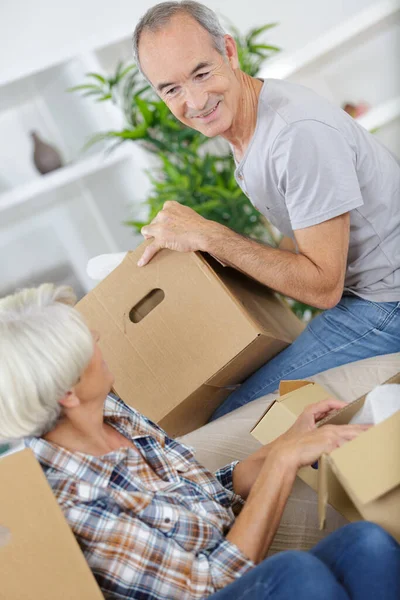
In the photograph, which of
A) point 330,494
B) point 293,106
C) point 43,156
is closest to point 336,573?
point 330,494

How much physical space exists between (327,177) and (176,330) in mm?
459

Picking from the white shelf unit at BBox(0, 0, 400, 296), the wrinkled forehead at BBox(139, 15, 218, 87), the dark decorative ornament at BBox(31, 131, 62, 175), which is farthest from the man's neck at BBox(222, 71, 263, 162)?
the dark decorative ornament at BBox(31, 131, 62, 175)

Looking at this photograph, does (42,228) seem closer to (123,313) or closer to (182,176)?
(182,176)

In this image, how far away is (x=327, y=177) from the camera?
4.91 ft

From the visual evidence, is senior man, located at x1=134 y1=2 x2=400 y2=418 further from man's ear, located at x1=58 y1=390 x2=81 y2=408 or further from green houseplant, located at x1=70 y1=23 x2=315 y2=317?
green houseplant, located at x1=70 y1=23 x2=315 y2=317

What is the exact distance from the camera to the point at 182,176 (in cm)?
260

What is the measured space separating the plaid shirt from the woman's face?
9 cm

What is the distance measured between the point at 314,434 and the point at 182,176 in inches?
62.3

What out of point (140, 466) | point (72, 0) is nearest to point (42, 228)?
point (72, 0)

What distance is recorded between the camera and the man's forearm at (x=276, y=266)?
1.56 metres

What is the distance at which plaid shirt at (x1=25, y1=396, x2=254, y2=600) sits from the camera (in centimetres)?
107

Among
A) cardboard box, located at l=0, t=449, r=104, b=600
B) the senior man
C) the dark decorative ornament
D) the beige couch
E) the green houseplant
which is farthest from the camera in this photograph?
the dark decorative ornament

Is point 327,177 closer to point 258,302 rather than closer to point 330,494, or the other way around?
point 258,302

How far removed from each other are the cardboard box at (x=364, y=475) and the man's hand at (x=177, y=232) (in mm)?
535
